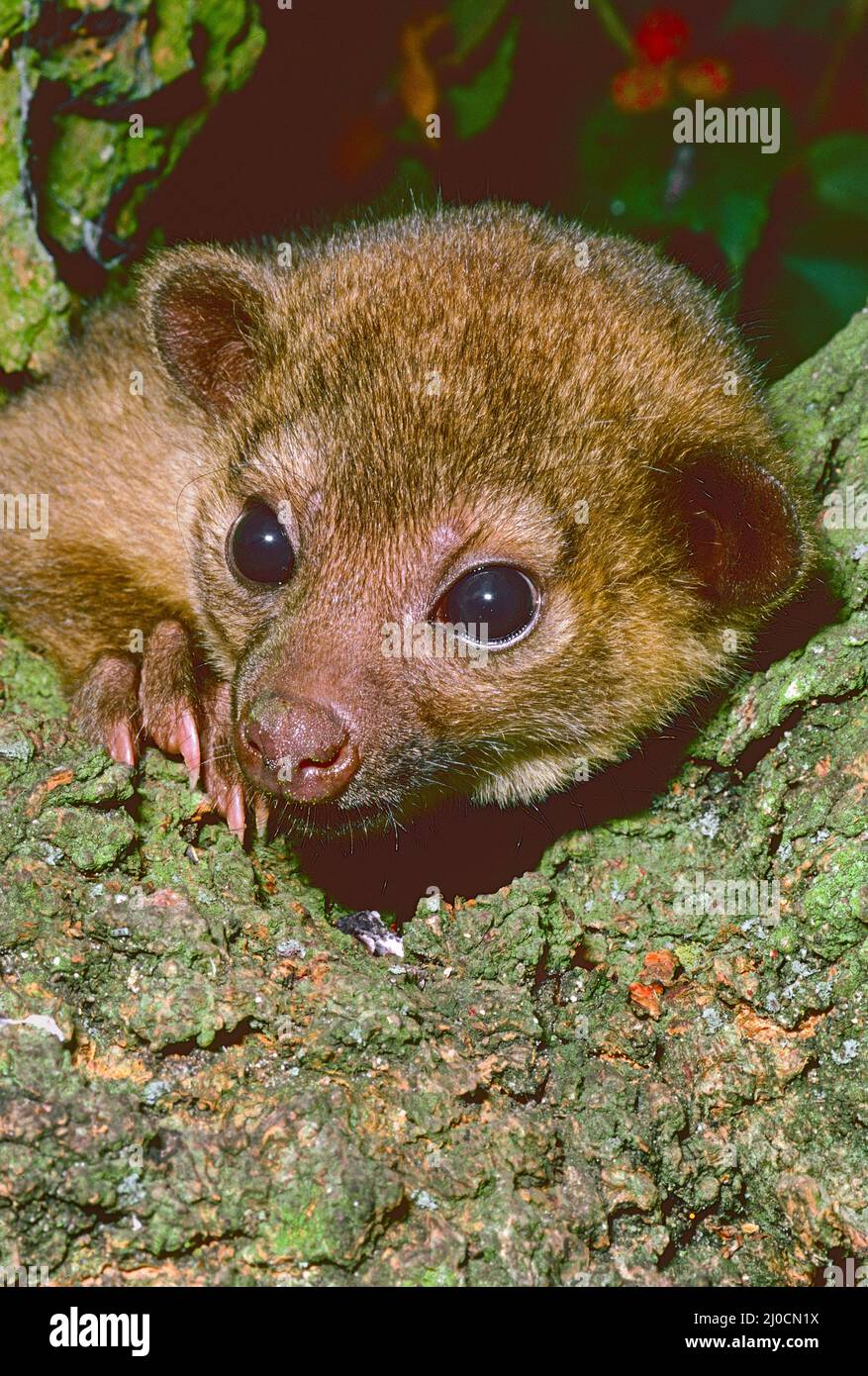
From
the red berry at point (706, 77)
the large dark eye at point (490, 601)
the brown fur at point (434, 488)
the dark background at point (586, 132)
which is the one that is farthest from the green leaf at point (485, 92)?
the large dark eye at point (490, 601)

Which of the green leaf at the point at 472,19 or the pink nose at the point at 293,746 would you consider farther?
the green leaf at the point at 472,19

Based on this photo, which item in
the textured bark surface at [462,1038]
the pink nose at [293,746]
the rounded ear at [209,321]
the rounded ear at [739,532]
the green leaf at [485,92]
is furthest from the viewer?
the green leaf at [485,92]

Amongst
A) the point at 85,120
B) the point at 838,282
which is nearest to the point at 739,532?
the point at 838,282

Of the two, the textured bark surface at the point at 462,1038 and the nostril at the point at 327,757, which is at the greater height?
the nostril at the point at 327,757

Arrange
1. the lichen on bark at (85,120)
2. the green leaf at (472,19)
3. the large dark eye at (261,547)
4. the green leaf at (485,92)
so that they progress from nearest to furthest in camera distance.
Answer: the large dark eye at (261,547) → the lichen on bark at (85,120) → the green leaf at (472,19) → the green leaf at (485,92)

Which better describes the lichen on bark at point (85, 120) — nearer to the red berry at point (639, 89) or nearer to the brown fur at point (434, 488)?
the brown fur at point (434, 488)

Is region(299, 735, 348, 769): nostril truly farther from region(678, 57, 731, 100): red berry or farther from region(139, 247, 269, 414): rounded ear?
region(678, 57, 731, 100): red berry

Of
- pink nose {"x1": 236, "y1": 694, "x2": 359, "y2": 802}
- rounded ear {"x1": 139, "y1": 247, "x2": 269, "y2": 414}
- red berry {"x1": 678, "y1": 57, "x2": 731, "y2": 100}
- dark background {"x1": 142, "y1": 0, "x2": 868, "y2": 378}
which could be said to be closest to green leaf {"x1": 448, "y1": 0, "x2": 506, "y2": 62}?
dark background {"x1": 142, "y1": 0, "x2": 868, "y2": 378}

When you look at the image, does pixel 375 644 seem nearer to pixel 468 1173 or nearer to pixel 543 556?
pixel 543 556
